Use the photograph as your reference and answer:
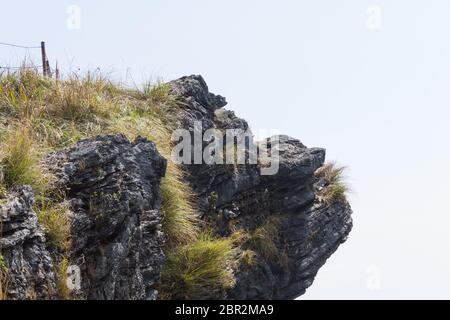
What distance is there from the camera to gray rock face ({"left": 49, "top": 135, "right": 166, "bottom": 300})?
557 centimetres

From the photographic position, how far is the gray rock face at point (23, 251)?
4574 millimetres

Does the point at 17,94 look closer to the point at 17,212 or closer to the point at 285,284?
the point at 17,212

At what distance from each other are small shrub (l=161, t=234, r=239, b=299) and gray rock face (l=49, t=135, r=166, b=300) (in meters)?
0.37

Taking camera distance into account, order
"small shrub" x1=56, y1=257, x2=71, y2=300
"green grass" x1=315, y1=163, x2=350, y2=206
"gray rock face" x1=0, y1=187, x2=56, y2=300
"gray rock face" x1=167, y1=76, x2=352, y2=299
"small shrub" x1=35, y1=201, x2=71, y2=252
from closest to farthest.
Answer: "gray rock face" x1=0, y1=187, x2=56, y2=300, "small shrub" x1=56, y1=257, x2=71, y2=300, "small shrub" x1=35, y1=201, x2=71, y2=252, "gray rock face" x1=167, y1=76, x2=352, y2=299, "green grass" x1=315, y1=163, x2=350, y2=206

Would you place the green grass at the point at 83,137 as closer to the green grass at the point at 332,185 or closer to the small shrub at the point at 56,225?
the small shrub at the point at 56,225

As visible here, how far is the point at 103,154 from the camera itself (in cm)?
632

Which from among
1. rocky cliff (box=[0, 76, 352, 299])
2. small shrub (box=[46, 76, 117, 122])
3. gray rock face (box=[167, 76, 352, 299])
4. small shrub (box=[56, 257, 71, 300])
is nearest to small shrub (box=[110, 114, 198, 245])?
rocky cliff (box=[0, 76, 352, 299])

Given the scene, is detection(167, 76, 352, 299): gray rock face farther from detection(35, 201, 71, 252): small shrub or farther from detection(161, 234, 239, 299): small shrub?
detection(35, 201, 71, 252): small shrub

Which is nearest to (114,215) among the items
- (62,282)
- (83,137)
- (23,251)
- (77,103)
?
(62,282)

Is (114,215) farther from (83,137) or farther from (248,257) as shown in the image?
(248,257)

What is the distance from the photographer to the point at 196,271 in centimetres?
703

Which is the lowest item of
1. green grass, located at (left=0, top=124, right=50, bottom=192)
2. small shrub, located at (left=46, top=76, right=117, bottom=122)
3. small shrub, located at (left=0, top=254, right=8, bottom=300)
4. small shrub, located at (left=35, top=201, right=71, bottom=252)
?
small shrub, located at (left=0, top=254, right=8, bottom=300)

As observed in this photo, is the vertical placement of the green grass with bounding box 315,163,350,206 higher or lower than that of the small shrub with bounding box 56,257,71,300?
higher
